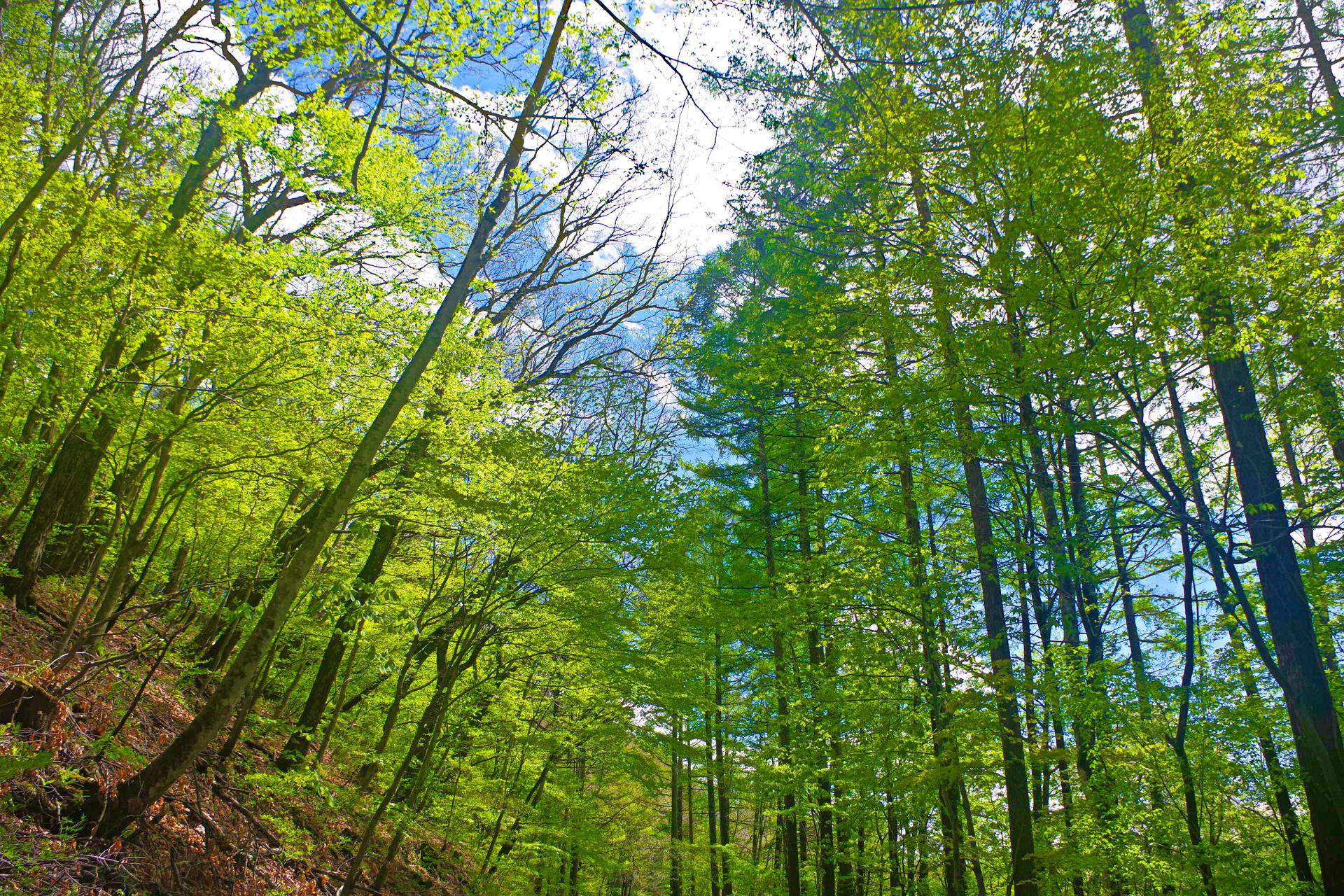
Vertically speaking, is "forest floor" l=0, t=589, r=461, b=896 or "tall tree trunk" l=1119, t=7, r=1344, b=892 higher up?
"tall tree trunk" l=1119, t=7, r=1344, b=892

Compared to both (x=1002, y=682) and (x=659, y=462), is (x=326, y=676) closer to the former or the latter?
(x=659, y=462)

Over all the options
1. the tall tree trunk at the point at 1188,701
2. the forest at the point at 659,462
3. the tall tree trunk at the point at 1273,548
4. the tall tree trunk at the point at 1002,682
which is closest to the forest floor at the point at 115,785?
the forest at the point at 659,462

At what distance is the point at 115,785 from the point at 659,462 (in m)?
6.12

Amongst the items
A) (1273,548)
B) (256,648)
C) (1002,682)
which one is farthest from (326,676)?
(1273,548)

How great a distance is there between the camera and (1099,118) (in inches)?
236

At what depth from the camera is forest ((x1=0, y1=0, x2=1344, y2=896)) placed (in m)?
5.42

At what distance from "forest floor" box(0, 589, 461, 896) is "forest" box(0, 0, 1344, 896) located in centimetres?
4

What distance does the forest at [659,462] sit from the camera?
5418mm

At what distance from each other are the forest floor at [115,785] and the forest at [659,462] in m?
0.04

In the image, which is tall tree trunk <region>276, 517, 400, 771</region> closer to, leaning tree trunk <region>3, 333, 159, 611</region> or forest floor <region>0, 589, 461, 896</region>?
forest floor <region>0, 589, 461, 896</region>

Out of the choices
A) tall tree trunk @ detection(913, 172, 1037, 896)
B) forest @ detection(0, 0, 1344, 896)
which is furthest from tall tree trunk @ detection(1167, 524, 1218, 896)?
tall tree trunk @ detection(913, 172, 1037, 896)

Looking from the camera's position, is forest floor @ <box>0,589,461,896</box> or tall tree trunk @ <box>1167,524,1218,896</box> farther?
tall tree trunk @ <box>1167,524,1218,896</box>

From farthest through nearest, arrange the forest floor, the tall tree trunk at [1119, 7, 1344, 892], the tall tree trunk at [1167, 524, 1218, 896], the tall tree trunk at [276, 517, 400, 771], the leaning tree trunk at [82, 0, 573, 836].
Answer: the tall tree trunk at [276, 517, 400, 771], the tall tree trunk at [1167, 524, 1218, 896], the tall tree trunk at [1119, 7, 1344, 892], the leaning tree trunk at [82, 0, 573, 836], the forest floor

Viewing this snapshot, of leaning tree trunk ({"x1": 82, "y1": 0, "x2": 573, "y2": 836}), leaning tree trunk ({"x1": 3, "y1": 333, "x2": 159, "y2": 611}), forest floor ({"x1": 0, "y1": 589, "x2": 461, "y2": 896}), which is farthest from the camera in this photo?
leaning tree trunk ({"x1": 3, "y1": 333, "x2": 159, "y2": 611})
